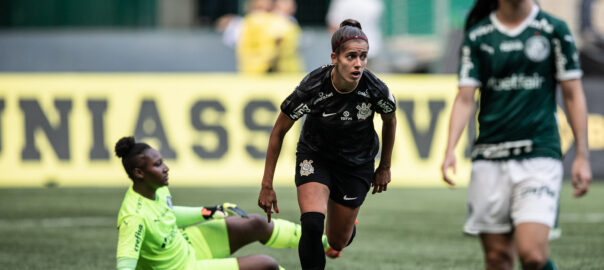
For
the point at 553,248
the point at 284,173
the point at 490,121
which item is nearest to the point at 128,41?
the point at 284,173

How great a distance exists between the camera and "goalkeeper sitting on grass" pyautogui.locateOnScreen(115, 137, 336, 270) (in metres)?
5.81

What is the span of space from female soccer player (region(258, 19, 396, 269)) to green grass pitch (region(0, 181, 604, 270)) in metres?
1.27

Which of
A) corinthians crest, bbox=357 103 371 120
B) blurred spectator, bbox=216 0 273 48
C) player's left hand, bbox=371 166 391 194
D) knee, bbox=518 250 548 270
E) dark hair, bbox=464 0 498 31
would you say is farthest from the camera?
blurred spectator, bbox=216 0 273 48

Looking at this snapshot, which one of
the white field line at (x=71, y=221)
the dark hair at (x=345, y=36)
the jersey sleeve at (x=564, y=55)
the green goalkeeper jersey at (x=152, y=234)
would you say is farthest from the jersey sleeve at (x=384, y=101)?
the white field line at (x=71, y=221)

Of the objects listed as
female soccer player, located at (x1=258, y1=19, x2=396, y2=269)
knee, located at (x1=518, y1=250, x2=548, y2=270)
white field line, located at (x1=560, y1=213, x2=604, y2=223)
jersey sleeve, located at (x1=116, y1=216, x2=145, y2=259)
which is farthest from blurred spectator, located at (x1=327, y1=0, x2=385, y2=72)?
knee, located at (x1=518, y1=250, x2=548, y2=270)

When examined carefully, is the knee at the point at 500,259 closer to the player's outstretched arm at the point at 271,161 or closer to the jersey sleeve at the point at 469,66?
the jersey sleeve at the point at 469,66

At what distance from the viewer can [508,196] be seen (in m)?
5.11

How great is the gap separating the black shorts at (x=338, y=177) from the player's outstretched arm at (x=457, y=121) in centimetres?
135

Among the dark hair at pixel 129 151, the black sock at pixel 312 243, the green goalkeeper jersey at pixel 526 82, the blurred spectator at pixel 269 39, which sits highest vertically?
the green goalkeeper jersey at pixel 526 82

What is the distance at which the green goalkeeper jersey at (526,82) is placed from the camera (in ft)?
16.9

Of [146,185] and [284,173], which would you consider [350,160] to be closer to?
[146,185]

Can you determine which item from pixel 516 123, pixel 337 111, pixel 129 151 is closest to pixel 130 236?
pixel 129 151

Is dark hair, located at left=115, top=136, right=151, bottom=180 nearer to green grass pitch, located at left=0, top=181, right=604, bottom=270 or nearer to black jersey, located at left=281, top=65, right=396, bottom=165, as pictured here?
black jersey, located at left=281, top=65, right=396, bottom=165

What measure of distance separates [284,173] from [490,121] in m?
9.98
